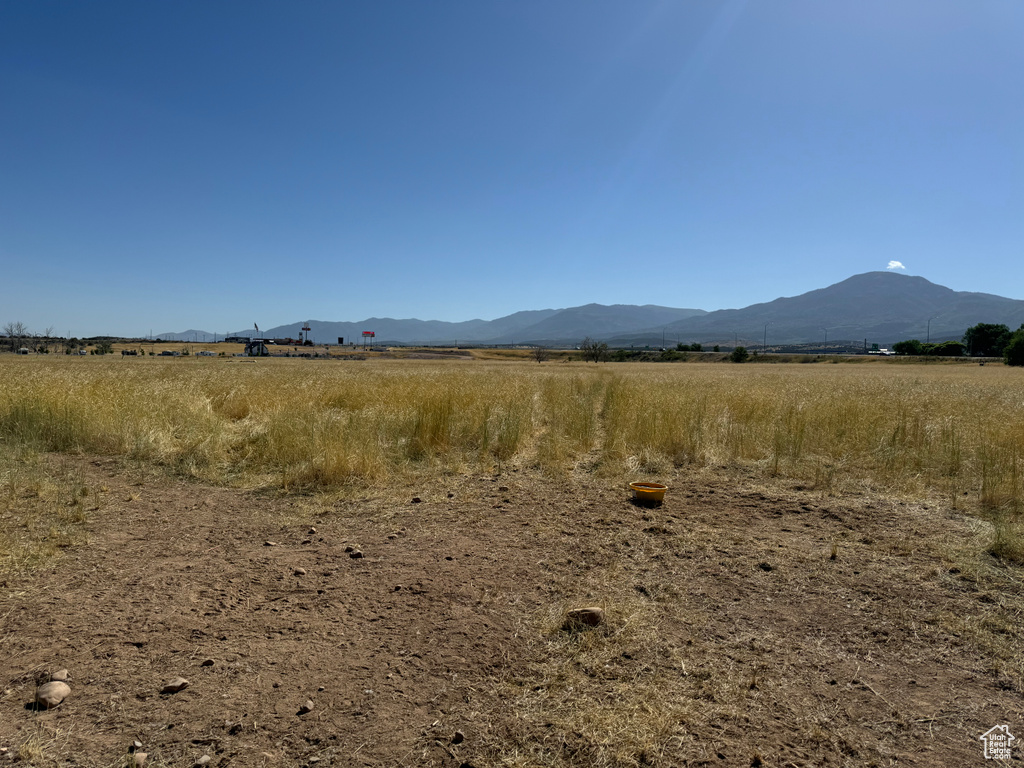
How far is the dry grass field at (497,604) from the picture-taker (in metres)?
2.29

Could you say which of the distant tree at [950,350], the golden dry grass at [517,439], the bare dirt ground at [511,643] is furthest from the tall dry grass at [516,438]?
the distant tree at [950,350]

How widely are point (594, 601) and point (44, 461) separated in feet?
26.2

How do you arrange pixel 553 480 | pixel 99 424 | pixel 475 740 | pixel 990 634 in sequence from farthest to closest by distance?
1. pixel 99 424
2. pixel 553 480
3. pixel 990 634
4. pixel 475 740

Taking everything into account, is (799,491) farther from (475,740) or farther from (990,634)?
(475,740)

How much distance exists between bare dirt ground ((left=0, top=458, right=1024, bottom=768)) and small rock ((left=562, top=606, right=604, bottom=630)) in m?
0.07

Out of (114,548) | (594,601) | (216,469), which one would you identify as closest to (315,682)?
(594,601)

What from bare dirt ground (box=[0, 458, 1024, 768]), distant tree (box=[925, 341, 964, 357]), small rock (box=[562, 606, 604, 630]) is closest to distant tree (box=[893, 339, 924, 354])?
distant tree (box=[925, 341, 964, 357])

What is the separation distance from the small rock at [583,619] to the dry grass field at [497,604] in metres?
0.10

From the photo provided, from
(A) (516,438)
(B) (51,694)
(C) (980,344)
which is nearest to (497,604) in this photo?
(B) (51,694)

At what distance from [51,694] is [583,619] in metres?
2.74

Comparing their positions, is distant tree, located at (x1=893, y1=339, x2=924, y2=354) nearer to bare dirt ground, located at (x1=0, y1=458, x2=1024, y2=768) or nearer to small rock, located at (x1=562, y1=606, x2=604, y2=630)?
bare dirt ground, located at (x1=0, y1=458, x2=1024, y2=768)

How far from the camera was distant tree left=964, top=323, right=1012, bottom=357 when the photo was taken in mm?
102750

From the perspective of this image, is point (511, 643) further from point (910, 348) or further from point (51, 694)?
point (910, 348)

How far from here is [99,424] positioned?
324 inches
